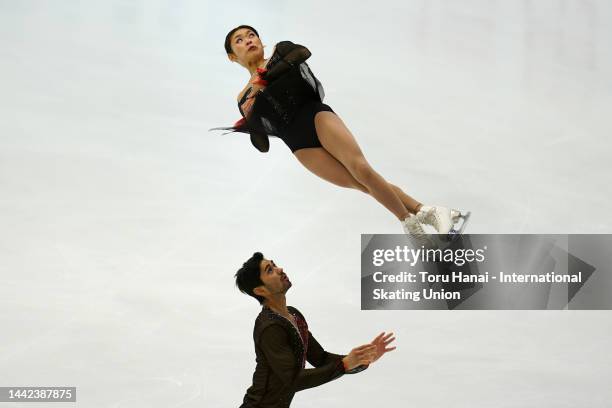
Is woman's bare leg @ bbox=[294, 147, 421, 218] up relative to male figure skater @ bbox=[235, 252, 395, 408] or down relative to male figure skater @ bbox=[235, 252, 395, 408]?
up

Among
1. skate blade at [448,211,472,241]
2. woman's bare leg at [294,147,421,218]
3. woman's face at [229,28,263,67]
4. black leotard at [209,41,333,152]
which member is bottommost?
skate blade at [448,211,472,241]

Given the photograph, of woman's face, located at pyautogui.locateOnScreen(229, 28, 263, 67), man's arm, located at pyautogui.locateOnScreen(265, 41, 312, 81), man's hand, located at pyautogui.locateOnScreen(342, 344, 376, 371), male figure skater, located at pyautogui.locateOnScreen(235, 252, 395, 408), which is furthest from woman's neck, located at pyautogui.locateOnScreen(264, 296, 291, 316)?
woman's face, located at pyautogui.locateOnScreen(229, 28, 263, 67)

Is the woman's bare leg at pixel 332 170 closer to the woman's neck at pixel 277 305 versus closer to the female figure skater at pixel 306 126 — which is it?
the female figure skater at pixel 306 126

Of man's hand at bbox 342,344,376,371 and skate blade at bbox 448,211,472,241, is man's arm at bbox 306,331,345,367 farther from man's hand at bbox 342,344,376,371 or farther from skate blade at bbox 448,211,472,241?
skate blade at bbox 448,211,472,241

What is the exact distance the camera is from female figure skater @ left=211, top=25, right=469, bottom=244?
452 centimetres

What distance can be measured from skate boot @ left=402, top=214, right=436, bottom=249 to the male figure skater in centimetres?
62

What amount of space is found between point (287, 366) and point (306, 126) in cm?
126

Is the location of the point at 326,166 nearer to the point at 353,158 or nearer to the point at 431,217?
the point at 353,158

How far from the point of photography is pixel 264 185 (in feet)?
20.7

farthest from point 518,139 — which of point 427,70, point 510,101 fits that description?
point 427,70

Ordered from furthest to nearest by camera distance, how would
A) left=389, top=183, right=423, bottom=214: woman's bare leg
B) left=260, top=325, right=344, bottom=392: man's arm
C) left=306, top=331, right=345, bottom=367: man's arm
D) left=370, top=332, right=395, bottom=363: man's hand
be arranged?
left=389, top=183, right=423, bottom=214: woman's bare leg → left=306, top=331, right=345, bottom=367: man's arm → left=370, top=332, right=395, bottom=363: man's hand → left=260, top=325, right=344, bottom=392: man's arm

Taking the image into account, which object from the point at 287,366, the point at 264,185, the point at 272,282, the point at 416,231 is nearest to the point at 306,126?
the point at 416,231

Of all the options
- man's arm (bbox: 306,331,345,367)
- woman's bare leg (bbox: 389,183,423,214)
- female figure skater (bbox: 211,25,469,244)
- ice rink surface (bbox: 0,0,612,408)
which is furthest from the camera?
ice rink surface (bbox: 0,0,612,408)

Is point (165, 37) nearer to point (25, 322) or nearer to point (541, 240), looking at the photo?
point (25, 322)
